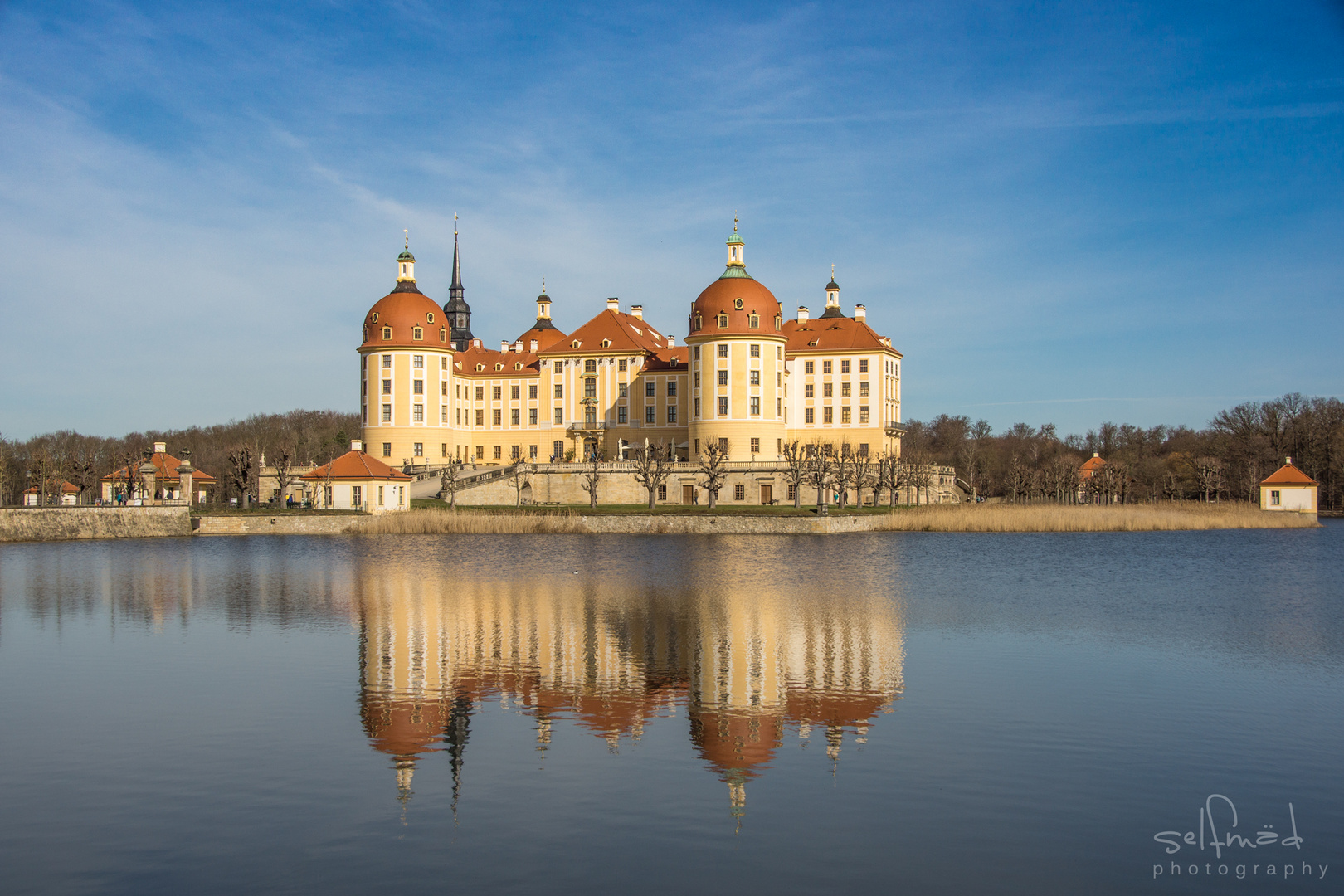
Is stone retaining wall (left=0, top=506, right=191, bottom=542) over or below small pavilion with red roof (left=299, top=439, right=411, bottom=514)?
below

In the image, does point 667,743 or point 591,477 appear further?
point 591,477

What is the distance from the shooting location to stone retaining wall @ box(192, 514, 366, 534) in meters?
48.1

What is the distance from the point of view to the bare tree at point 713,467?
55.6 meters

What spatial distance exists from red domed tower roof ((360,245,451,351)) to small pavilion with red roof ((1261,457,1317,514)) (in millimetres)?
47276

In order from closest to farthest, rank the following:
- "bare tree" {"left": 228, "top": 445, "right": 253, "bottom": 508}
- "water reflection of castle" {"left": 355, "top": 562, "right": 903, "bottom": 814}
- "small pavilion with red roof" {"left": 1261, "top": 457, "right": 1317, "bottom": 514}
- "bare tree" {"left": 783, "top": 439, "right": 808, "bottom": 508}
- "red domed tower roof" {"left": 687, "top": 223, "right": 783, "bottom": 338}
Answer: "water reflection of castle" {"left": 355, "top": 562, "right": 903, "bottom": 814}
"bare tree" {"left": 783, "top": 439, "right": 808, "bottom": 508}
"small pavilion with red roof" {"left": 1261, "top": 457, "right": 1317, "bottom": 514}
"bare tree" {"left": 228, "top": 445, "right": 253, "bottom": 508}
"red domed tower roof" {"left": 687, "top": 223, "right": 783, "bottom": 338}

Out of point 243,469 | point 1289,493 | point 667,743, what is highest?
point 243,469

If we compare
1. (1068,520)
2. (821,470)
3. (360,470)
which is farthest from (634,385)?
(1068,520)

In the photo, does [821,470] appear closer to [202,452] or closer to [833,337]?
[833,337]

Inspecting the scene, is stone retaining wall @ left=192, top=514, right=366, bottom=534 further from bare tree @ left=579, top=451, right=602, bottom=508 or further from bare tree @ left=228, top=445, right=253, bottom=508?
bare tree @ left=579, top=451, right=602, bottom=508

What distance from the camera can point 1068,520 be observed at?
156 ft

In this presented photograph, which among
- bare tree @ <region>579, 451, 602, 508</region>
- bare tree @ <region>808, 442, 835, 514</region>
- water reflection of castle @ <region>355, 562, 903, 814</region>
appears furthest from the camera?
bare tree @ <region>579, 451, 602, 508</region>


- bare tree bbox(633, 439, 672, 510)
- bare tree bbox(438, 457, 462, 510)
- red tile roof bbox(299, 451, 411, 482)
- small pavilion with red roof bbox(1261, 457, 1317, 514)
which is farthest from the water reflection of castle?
small pavilion with red roof bbox(1261, 457, 1317, 514)

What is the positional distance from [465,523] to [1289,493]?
42.9 meters

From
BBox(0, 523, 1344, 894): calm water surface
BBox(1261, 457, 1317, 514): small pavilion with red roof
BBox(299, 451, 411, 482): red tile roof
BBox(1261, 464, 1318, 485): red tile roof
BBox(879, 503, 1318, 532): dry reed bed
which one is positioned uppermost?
BBox(299, 451, 411, 482): red tile roof
